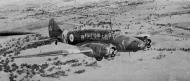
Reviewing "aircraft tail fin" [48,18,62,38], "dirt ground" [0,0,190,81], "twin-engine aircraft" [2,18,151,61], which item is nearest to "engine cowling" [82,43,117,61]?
"twin-engine aircraft" [2,18,151,61]

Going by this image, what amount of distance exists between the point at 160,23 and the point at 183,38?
14.5 metres

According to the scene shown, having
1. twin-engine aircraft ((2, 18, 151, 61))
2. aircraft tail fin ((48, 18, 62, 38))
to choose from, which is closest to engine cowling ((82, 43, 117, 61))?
twin-engine aircraft ((2, 18, 151, 61))

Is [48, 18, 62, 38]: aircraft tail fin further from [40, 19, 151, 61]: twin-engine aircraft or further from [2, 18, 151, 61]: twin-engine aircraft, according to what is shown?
[2, 18, 151, 61]: twin-engine aircraft

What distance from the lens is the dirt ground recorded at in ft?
98.0

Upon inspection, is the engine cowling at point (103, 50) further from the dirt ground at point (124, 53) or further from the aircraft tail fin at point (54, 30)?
the aircraft tail fin at point (54, 30)

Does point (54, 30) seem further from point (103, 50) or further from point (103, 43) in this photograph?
point (103, 50)

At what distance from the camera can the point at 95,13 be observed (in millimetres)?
75250

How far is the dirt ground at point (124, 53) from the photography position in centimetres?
2986

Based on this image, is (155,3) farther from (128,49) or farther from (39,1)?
(128,49)

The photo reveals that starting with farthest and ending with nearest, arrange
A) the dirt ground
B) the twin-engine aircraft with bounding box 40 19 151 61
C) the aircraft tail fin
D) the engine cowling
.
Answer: the aircraft tail fin < the dirt ground < the twin-engine aircraft with bounding box 40 19 151 61 < the engine cowling

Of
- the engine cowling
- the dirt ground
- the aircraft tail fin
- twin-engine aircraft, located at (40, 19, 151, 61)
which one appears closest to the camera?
the engine cowling

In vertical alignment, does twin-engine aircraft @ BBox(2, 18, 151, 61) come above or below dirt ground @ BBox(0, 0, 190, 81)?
above

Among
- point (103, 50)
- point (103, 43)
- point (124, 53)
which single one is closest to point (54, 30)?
point (124, 53)

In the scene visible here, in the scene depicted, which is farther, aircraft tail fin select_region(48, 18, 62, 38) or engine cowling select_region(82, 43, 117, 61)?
aircraft tail fin select_region(48, 18, 62, 38)
